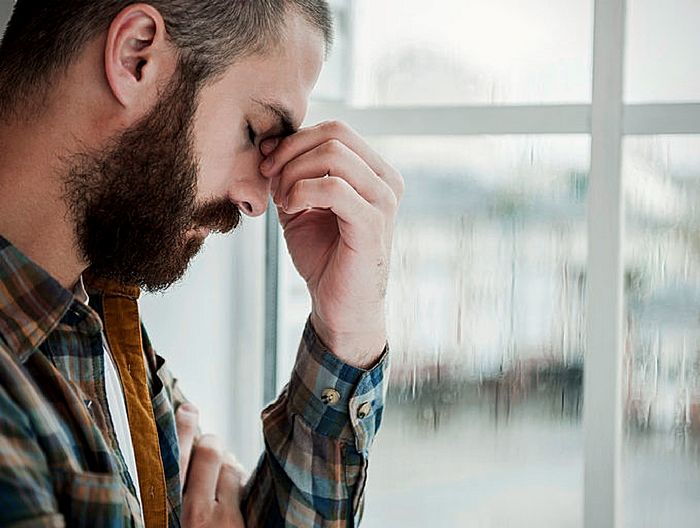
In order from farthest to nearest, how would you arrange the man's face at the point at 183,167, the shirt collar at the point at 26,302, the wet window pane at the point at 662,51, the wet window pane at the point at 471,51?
the wet window pane at the point at 471,51
the wet window pane at the point at 662,51
the man's face at the point at 183,167
the shirt collar at the point at 26,302

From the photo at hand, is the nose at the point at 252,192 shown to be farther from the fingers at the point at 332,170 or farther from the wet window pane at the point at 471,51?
the wet window pane at the point at 471,51

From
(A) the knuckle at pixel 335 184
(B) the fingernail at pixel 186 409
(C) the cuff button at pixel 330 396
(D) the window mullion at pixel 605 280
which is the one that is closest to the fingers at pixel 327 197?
(A) the knuckle at pixel 335 184

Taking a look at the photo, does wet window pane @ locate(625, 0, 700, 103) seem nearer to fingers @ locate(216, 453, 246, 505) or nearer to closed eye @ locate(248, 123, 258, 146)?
closed eye @ locate(248, 123, 258, 146)

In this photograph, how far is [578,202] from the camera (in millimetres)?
1783

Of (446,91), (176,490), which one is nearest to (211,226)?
(176,490)

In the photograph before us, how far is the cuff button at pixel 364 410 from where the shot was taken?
1.33 m

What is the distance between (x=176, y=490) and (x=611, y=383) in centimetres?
76

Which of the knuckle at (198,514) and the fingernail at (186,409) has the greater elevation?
the fingernail at (186,409)

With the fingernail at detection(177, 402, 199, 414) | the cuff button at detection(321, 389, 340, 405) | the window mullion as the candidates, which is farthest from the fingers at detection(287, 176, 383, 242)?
the window mullion

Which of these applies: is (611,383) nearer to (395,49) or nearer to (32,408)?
(395,49)

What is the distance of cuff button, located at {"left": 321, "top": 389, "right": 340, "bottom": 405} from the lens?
1.32 m

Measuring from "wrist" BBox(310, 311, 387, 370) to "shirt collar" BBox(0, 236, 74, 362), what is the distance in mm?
377

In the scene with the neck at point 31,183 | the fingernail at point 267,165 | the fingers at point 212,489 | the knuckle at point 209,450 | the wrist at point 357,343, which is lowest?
the fingers at point 212,489

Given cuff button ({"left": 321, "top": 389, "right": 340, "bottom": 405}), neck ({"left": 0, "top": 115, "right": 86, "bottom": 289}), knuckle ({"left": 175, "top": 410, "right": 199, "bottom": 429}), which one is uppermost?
neck ({"left": 0, "top": 115, "right": 86, "bottom": 289})
